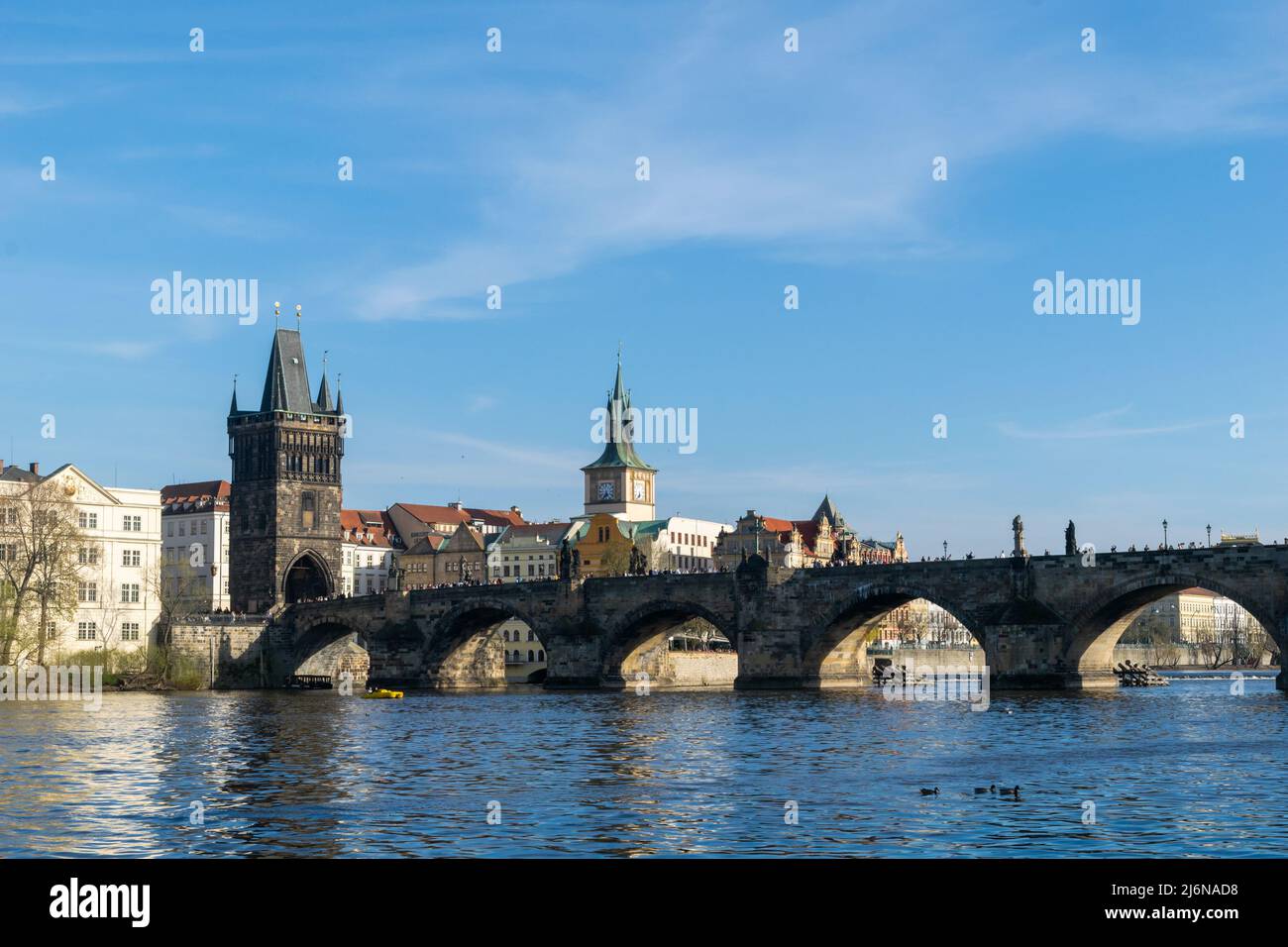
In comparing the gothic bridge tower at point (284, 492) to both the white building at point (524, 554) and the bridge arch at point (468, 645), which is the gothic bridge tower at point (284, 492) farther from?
the white building at point (524, 554)

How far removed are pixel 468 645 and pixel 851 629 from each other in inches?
1419

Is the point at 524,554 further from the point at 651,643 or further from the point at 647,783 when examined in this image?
the point at 647,783

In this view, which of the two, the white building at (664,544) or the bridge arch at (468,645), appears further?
the white building at (664,544)

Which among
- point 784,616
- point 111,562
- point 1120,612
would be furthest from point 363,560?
point 1120,612

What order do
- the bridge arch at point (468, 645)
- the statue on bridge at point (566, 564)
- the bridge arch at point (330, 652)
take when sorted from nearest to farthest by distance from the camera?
1. the statue on bridge at point (566, 564)
2. the bridge arch at point (468, 645)
3. the bridge arch at point (330, 652)

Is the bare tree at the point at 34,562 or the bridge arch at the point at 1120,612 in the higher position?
the bare tree at the point at 34,562

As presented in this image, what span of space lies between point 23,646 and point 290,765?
54.7 metres

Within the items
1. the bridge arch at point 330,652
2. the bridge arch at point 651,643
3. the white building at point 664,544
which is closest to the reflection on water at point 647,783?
the bridge arch at point 651,643

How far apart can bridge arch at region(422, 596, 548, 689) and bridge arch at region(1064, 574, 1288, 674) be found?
1663 inches

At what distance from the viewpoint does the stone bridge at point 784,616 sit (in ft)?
283

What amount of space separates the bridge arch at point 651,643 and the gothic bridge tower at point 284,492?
129 feet

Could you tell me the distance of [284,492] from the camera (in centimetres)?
→ 14850

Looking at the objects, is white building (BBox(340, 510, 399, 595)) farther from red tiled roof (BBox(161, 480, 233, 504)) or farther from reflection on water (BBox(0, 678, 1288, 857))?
reflection on water (BBox(0, 678, 1288, 857))

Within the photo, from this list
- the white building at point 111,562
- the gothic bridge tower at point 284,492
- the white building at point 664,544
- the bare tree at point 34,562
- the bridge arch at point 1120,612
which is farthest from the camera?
the white building at point 664,544
